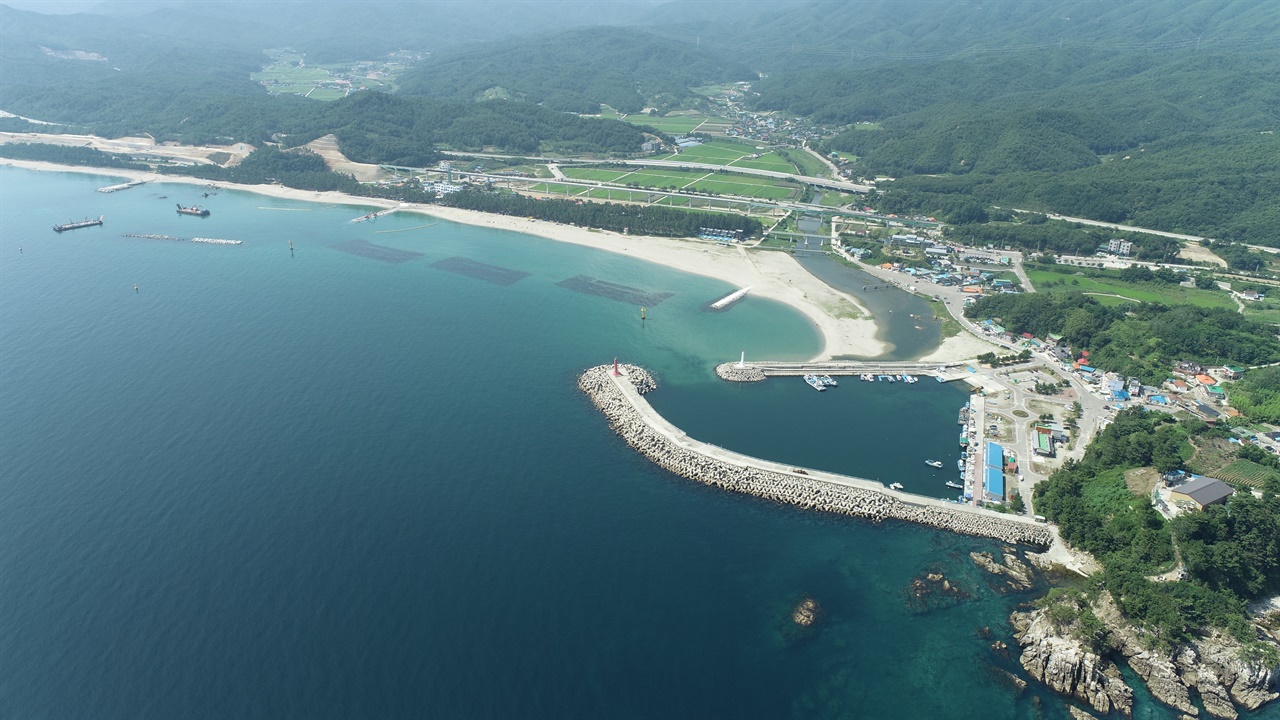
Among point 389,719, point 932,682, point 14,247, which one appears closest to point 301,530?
point 389,719

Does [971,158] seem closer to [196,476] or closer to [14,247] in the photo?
[196,476]

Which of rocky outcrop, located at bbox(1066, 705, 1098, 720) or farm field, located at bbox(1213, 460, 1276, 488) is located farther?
farm field, located at bbox(1213, 460, 1276, 488)

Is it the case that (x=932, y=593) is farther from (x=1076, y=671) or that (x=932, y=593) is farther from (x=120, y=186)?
(x=120, y=186)

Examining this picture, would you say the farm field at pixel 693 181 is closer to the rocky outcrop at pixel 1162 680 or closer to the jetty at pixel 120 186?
the jetty at pixel 120 186

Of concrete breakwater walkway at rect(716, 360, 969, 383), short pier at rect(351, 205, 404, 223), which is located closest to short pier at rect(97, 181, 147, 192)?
short pier at rect(351, 205, 404, 223)

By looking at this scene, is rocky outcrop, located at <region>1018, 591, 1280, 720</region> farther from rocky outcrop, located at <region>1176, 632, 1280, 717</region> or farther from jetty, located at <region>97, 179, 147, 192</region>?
jetty, located at <region>97, 179, 147, 192</region>

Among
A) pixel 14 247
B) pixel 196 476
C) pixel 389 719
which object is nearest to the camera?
pixel 389 719
